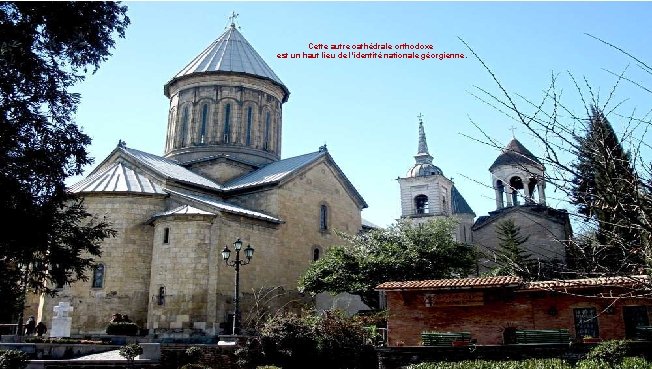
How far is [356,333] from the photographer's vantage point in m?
13.5

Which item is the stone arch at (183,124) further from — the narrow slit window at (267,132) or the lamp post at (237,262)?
the lamp post at (237,262)

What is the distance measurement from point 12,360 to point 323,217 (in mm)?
13175

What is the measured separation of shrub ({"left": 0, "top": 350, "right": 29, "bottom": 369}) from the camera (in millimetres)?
8891

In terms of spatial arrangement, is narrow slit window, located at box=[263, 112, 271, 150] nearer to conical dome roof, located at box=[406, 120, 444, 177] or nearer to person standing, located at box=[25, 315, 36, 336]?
conical dome roof, located at box=[406, 120, 444, 177]

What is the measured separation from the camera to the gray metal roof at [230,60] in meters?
23.2

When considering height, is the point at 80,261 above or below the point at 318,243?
below

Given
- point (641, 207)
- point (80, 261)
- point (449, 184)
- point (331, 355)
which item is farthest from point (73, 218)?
point (449, 184)

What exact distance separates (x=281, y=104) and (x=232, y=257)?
33.0 feet

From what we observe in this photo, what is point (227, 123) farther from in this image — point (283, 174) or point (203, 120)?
point (283, 174)

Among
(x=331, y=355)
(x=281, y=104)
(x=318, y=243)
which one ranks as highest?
(x=281, y=104)

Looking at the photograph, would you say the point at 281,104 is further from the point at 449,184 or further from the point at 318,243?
the point at 449,184

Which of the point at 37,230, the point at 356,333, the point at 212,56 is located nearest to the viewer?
the point at 37,230

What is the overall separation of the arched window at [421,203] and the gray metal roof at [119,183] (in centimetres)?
1393

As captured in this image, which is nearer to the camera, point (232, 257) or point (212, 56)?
point (232, 257)
